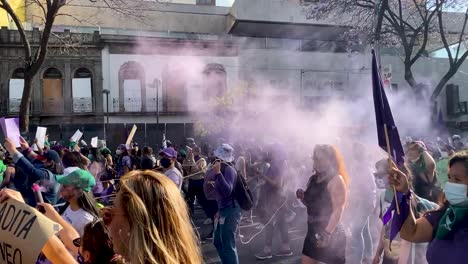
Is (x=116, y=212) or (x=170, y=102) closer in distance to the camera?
(x=116, y=212)

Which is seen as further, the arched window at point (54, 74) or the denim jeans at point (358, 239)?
the arched window at point (54, 74)

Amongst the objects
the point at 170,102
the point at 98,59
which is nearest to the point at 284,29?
the point at 170,102

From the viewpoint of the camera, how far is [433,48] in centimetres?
3033

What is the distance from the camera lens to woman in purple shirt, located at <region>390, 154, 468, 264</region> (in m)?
2.55

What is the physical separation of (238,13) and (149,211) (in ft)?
90.6

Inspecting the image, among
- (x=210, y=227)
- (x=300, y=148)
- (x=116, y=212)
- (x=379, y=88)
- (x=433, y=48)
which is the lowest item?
(x=210, y=227)

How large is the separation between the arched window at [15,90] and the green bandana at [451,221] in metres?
25.5

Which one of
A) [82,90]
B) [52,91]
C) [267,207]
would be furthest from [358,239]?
[52,91]

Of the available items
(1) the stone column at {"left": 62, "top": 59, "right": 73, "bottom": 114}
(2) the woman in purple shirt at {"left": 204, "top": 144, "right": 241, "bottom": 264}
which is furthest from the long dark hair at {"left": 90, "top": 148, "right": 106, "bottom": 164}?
(1) the stone column at {"left": 62, "top": 59, "right": 73, "bottom": 114}

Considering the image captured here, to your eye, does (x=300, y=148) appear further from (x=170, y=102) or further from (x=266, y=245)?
(x=170, y=102)

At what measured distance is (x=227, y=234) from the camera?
16.5 feet

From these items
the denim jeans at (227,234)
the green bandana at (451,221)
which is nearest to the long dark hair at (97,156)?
the denim jeans at (227,234)

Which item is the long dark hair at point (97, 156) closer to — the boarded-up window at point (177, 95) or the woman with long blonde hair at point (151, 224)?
the woman with long blonde hair at point (151, 224)

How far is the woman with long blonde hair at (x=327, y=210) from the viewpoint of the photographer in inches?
160
